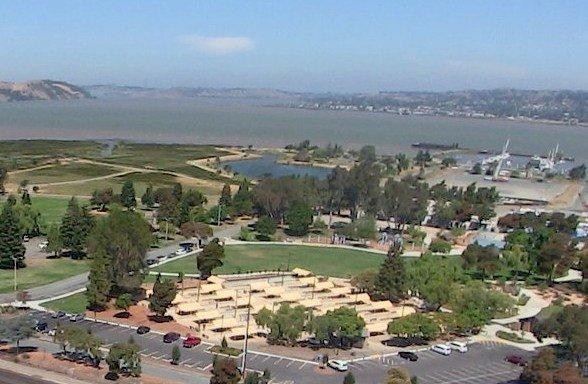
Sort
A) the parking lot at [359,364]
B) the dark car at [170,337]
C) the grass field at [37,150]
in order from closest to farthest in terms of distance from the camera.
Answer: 1. the parking lot at [359,364]
2. the dark car at [170,337]
3. the grass field at [37,150]

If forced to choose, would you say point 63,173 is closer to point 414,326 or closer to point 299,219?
point 299,219

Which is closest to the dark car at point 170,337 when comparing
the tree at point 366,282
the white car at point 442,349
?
the white car at point 442,349

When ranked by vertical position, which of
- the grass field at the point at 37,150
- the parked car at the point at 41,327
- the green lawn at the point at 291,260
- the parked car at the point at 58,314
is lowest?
the green lawn at the point at 291,260

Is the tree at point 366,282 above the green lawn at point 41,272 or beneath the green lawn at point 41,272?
above

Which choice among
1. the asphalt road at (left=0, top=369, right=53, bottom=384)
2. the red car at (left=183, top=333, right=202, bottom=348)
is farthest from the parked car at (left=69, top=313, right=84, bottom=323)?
the asphalt road at (left=0, top=369, right=53, bottom=384)

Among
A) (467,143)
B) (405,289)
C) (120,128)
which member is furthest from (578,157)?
(405,289)

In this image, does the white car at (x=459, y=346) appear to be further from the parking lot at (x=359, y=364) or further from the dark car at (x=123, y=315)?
the dark car at (x=123, y=315)

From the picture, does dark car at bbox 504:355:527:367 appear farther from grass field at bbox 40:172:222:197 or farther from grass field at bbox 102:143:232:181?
grass field at bbox 102:143:232:181

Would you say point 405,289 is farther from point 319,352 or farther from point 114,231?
point 114,231
